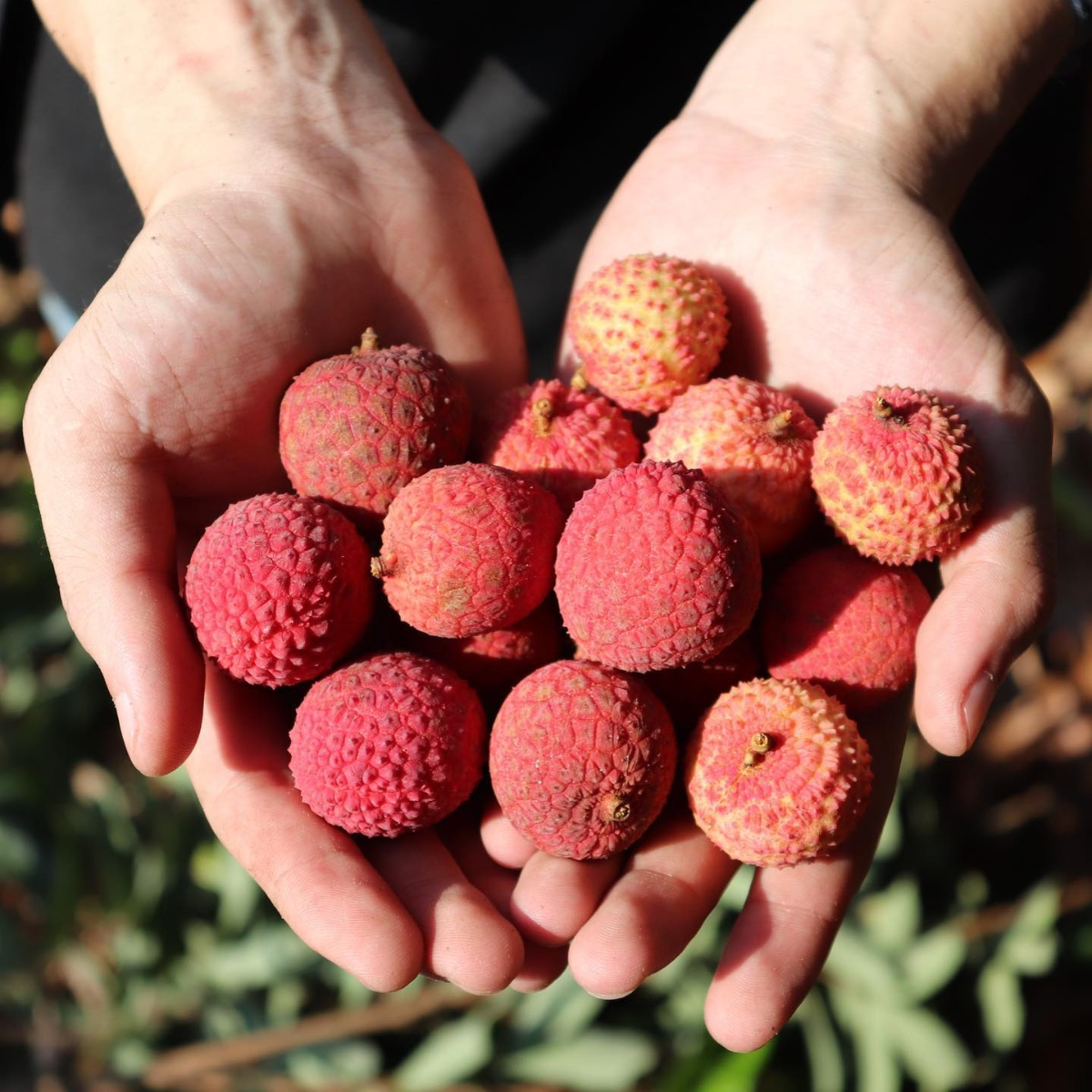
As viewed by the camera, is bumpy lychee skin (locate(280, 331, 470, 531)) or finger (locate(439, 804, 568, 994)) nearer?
finger (locate(439, 804, 568, 994))

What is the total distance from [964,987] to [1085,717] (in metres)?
1.90

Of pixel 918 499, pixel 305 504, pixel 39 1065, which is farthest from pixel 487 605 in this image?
pixel 39 1065

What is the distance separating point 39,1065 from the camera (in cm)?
444

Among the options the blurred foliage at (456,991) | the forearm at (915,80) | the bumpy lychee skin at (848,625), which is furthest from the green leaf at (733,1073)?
the forearm at (915,80)

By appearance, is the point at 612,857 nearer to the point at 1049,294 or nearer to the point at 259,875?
the point at 259,875

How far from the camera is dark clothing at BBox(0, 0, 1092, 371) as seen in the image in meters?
3.44

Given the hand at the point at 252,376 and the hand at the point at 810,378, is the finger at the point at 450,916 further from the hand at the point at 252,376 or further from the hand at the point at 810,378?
the hand at the point at 810,378

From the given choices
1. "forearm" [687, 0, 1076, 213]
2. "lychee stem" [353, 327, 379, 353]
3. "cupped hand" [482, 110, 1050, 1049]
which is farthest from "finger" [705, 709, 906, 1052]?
"forearm" [687, 0, 1076, 213]

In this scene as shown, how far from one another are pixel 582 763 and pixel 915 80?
2.32 metres

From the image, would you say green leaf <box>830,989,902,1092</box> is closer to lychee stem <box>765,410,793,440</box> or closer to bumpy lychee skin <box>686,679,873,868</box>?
bumpy lychee skin <box>686,679,873,868</box>

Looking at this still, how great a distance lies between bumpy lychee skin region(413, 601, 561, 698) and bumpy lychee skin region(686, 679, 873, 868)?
1.71 feet

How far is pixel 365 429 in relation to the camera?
283 cm

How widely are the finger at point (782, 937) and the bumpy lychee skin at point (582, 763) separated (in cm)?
32

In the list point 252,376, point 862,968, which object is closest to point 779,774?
point 862,968
